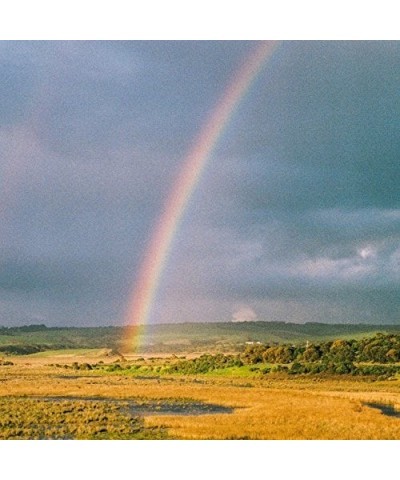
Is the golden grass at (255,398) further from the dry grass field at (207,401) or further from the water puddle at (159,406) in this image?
the water puddle at (159,406)

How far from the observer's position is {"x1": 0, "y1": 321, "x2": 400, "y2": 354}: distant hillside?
75688mm

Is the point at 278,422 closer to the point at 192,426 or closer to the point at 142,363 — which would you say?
the point at 192,426

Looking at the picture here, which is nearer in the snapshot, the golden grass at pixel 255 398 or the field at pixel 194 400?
the field at pixel 194 400

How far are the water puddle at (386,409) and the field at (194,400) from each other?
0.24ft

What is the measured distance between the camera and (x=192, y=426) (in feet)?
124

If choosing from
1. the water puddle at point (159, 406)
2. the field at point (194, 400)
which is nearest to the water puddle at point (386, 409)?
the field at point (194, 400)

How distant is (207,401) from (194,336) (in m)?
31.5

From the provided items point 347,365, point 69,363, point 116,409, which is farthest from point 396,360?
point 69,363

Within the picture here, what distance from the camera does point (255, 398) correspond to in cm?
4794

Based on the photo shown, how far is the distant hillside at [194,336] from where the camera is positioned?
7569cm

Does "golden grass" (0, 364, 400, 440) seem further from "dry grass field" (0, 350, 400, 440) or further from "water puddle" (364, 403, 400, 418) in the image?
"water puddle" (364, 403, 400, 418)

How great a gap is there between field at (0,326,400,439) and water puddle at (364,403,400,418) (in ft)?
0.24

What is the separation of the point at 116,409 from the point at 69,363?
3400cm

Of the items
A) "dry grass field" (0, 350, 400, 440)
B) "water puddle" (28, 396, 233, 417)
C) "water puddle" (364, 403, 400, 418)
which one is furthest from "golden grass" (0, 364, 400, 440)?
"water puddle" (28, 396, 233, 417)
